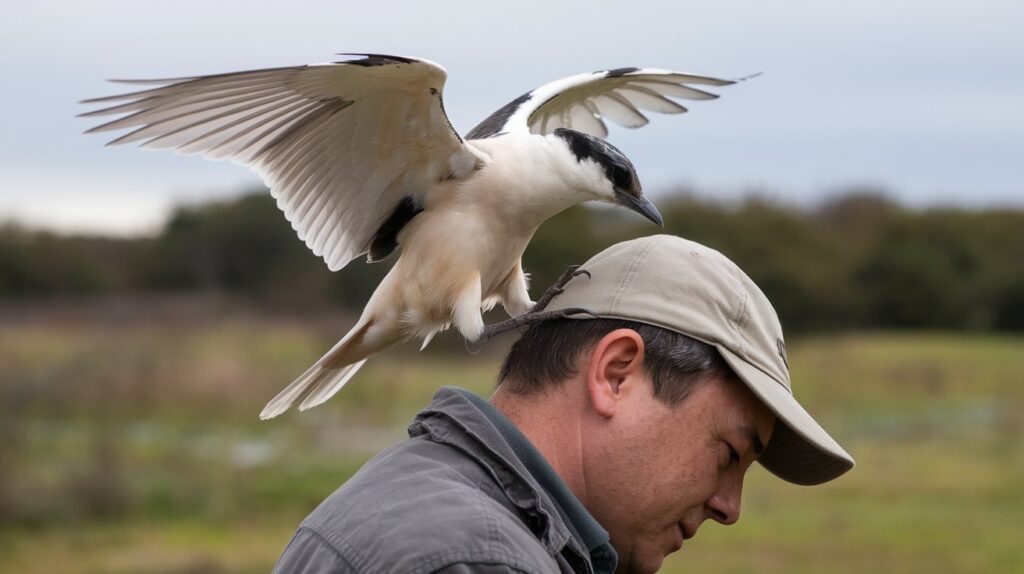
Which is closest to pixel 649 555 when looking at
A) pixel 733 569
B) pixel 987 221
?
pixel 733 569

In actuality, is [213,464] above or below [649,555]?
below

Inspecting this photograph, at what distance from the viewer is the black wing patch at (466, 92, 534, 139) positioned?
17.0 ft

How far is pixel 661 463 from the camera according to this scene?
9.18 ft

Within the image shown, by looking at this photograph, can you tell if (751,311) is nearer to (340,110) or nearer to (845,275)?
(340,110)

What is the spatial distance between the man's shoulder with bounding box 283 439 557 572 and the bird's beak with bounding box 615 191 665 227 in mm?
2301

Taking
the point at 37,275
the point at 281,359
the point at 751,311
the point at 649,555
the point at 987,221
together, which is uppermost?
the point at 751,311

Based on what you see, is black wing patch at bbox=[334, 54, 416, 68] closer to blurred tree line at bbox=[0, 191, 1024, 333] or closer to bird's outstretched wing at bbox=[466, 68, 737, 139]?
bird's outstretched wing at bbox=[466, 68, 737, 139]

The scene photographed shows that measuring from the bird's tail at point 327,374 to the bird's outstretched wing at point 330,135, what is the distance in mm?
299

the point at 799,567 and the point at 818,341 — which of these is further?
the point at 818,341

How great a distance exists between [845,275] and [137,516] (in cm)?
3366

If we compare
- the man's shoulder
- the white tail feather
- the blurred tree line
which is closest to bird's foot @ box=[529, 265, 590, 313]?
the man's shoulder

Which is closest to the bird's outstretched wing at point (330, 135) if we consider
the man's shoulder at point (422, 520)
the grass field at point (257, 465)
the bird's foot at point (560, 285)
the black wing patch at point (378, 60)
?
the black wing patch at point (378, 60)

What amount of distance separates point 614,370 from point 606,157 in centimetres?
190

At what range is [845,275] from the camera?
46281 mm
